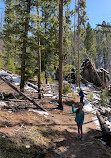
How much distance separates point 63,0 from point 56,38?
10.1 feet

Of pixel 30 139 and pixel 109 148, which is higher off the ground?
pixel 30 139

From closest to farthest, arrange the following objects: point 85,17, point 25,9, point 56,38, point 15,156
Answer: point 15,156 → point 25,9 → point 56,38 → point 85,17

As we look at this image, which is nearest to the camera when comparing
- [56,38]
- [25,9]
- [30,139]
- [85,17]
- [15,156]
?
[15,156]

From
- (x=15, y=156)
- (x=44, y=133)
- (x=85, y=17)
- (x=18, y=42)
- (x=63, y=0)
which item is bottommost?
(x=44, y=133)

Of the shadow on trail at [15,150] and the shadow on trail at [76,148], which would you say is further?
the shadow on trail at [76,148]

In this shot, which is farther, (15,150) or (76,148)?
(76,148)

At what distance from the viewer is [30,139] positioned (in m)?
4.71

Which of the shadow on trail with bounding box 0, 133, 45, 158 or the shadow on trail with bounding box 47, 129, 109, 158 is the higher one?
the shadow on trail with bounding box 0, 133, 45, 158

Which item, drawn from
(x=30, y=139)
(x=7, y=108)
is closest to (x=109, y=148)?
(x=30, y=139)

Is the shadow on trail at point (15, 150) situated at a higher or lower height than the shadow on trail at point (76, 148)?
higher

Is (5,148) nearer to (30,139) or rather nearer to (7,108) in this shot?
(30,139)

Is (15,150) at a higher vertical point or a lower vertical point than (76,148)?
higher

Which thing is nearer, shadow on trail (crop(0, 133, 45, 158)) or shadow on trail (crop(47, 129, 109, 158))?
shadow on trail (crop(0, 133, 45, 158))

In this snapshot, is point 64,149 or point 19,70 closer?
point 64,149
